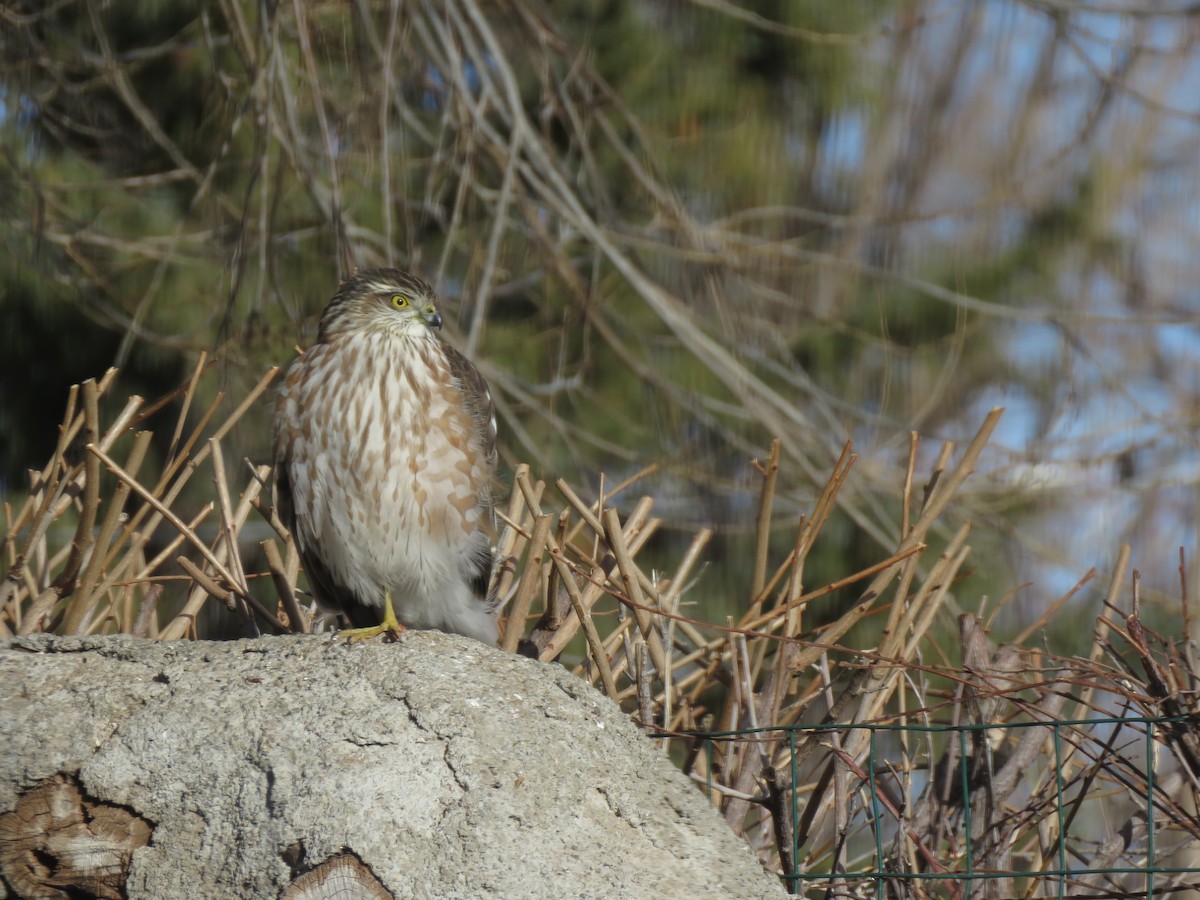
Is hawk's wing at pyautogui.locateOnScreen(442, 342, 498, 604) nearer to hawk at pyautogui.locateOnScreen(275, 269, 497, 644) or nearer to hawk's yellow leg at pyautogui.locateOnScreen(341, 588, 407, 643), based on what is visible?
hawk at pyautogui.locateOnScreen(275, 269, 497, 644)

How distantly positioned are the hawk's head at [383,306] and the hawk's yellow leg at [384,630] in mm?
642

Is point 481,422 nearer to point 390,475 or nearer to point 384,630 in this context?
point 390,475

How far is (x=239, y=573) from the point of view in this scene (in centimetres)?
311

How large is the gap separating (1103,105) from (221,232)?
8.76 ft

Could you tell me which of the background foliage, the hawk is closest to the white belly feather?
the hawk

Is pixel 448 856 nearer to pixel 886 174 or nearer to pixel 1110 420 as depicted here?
pixel 1110 420

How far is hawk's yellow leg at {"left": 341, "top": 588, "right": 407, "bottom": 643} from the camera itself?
2.80 metres

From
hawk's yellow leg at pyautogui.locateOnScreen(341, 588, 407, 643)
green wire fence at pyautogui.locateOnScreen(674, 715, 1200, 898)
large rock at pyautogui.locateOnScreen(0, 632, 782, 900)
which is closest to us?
large rock at pyautogui.locateOnScreen(0, 632, 782, 900)

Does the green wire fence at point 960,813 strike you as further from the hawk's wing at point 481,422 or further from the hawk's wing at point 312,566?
the hawk's wing at point 312,566

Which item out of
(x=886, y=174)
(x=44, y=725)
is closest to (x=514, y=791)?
(x=44, y=725)

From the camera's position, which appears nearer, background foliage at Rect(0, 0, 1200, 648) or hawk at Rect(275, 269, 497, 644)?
hawk at Rect(275, 269, 497, 644)

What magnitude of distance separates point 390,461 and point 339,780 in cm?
121

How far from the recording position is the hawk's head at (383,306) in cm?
364

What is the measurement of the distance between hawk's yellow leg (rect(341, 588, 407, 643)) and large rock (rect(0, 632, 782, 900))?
149 millimetres
